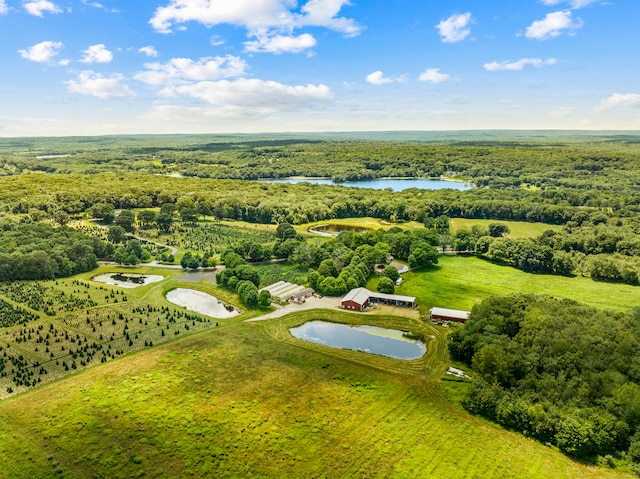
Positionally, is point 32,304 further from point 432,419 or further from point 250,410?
point 432,419

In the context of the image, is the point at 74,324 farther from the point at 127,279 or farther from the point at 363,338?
the point at 363,338

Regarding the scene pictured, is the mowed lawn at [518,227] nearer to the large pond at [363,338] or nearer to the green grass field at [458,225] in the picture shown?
the green grass field at [458,225]

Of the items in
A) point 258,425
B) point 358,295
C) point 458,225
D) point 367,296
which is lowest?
point 258,425

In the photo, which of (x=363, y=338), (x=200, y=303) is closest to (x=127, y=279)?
(x=200, y=303)

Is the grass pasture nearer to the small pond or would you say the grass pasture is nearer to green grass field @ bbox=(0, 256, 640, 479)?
green grass field @ bbox=(0, 256, 640, 479)

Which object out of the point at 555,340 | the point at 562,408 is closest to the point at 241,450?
the point at 562,408
